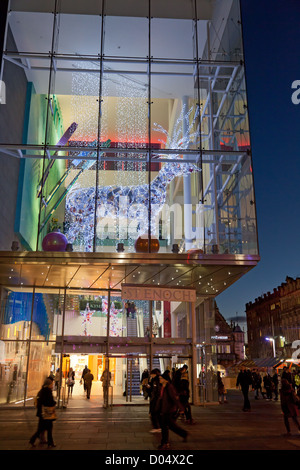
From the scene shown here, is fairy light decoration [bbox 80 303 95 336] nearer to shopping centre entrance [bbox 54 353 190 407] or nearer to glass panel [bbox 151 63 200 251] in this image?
shopping centre entrance [bbox 54 353 190 407]

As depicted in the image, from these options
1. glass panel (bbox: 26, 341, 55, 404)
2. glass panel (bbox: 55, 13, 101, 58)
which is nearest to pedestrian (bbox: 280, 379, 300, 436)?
glass panel (bbox: 26, 341, 55, 404)

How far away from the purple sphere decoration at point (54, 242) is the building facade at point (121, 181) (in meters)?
0.04

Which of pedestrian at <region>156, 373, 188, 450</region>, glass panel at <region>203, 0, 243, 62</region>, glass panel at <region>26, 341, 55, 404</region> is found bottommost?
pedestrian at <region>156, 373, 188, 450</region>

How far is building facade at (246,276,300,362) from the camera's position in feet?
243

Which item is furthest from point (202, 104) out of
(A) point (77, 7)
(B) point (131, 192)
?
(A) point (77, 7)

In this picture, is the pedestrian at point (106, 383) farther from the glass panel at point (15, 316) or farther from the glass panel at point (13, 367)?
the glass panel at point (15, 316)

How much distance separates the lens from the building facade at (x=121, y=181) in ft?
53.5

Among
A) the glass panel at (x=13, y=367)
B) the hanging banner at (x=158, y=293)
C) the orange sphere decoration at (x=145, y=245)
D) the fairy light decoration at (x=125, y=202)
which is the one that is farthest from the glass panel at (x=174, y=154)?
the glass panel at (x=13, y=367)

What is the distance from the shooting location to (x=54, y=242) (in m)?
15.2

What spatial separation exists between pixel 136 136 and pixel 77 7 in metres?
6.54

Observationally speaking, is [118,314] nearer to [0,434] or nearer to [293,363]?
[0,434]

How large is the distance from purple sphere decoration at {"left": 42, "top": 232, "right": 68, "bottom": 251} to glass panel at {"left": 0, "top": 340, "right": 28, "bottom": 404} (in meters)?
4.30

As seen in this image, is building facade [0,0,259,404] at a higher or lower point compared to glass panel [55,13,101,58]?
lower

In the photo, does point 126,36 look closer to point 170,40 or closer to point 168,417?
point 170,40
